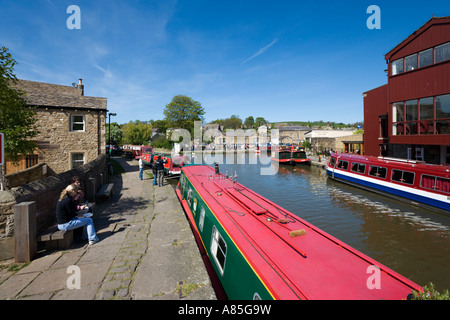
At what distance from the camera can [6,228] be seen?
5285 millimetres

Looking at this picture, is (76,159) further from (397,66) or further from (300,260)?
(397,66)

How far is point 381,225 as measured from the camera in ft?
33.1

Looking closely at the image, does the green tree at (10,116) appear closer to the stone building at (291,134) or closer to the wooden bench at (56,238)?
the wooden bench at (56,238)

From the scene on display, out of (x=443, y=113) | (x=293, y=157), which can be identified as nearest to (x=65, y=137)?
(x=293, y=157)

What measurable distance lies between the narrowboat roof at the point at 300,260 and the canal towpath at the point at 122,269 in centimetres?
142

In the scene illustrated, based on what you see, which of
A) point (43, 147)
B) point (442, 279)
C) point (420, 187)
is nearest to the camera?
point (442, 279)

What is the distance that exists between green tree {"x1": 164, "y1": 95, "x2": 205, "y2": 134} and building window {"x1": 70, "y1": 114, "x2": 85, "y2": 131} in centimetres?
3775

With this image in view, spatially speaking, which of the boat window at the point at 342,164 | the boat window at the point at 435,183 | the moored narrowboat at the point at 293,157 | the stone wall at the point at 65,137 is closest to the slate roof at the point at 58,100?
the stone wall at the point at 65,137

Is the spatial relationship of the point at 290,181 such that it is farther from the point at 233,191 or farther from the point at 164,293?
the point at 164,293

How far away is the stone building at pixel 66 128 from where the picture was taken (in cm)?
1584

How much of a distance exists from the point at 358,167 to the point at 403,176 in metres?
3.75
